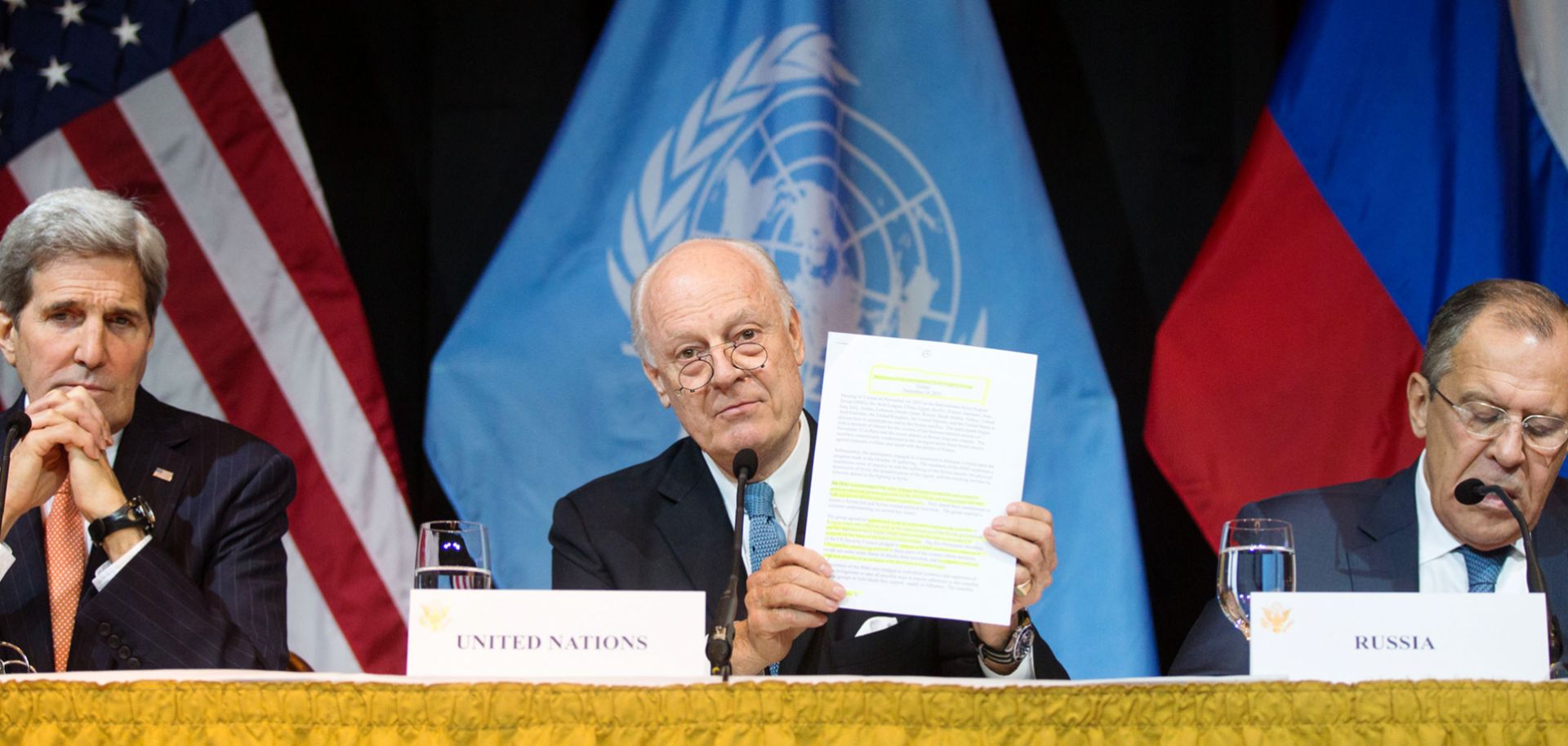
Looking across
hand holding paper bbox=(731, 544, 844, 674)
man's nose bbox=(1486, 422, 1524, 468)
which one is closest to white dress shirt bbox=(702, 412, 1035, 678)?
hand holding paper bbox=(731, 544, 844, 674)

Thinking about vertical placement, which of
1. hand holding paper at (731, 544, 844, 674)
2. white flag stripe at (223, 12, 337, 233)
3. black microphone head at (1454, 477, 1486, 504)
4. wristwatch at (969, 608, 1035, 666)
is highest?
white flag stripe at (223, 12, 337, 233)

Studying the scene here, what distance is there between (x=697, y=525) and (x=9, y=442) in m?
1.05

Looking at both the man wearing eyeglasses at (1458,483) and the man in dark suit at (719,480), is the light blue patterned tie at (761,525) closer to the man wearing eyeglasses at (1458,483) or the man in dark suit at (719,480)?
the man in dark suit at (719,480)

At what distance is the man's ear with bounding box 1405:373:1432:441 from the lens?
2.45m

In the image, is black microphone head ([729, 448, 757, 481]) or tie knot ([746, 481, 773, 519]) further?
tie knot ([746, 481, 773, 519])

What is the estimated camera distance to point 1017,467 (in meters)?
1.69

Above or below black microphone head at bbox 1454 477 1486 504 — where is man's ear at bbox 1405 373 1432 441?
above

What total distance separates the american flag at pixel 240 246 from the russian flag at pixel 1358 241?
1.94m

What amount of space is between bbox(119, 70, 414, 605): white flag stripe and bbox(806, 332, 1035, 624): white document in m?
2.03

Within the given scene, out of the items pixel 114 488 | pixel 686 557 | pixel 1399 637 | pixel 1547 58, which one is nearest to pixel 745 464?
pixel 686 557

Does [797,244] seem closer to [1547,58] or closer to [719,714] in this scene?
[1547,58]

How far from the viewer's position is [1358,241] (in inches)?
132

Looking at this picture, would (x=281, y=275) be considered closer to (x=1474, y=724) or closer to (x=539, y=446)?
(x=539, y=446)

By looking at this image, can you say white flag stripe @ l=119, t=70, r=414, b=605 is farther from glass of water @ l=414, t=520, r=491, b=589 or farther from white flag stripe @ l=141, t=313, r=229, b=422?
glass of water @ l=414, t=520, r=491, b=589
